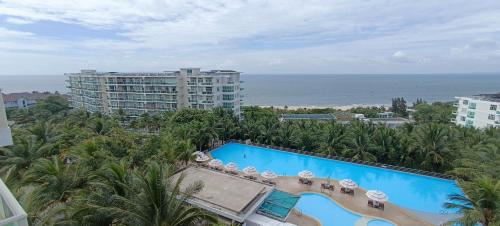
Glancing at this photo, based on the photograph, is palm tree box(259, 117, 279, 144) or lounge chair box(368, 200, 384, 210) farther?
palm tree box(259, 117, 279, 144)

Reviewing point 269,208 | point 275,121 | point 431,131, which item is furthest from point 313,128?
point 269,208

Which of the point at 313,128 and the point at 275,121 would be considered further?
the point at 275,121

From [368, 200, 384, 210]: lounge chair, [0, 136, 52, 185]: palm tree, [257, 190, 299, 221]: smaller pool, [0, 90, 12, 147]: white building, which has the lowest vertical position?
[368, 200, 384, 210]: lounge chair

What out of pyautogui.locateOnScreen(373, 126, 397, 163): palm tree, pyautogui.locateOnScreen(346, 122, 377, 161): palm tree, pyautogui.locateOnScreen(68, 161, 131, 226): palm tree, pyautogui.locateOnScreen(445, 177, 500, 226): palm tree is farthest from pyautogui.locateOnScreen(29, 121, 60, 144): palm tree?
pyautogui.locateOnScreen(373, 126, 397, 163): palm tree

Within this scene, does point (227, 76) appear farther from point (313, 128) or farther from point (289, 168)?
point (289, 168)

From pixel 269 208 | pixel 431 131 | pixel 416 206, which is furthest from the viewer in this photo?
pixel 431 131

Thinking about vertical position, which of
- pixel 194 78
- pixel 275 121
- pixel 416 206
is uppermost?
pixel 194 78

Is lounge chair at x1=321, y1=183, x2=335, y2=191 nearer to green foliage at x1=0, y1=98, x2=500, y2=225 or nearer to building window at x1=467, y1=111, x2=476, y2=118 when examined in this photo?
green foliage at x1=0, y1=98, x2=500, y2=225

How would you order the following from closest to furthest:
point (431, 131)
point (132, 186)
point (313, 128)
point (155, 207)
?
1. point (155, 207)
2. point (132, 186)
3. point (431, 131)
4. point (313, 128)
